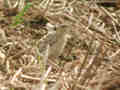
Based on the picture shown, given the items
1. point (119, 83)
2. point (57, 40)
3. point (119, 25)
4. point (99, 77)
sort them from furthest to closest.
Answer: point (119, 25)
point (57, 40)
point (99, 77)
point (119, 83)

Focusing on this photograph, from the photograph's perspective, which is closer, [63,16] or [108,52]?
[108,52]

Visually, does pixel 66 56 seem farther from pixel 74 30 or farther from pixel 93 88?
pixel 93 88

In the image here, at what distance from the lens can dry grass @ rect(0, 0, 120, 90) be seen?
1.22 metres

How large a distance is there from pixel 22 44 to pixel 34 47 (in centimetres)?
9

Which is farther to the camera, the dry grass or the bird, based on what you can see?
the bird

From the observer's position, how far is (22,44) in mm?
1586

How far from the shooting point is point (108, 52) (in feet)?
5.08

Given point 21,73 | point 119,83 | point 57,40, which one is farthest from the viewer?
point 57,40

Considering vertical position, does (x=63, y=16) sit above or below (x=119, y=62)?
above

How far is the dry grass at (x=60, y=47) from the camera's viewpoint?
1.22 metres

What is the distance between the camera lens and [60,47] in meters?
1.52

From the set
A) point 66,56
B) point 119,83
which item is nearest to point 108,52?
point 66,56

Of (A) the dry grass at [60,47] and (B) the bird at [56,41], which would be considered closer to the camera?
(A) the dry grass at [60,47]

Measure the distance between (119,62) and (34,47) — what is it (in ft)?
1.67
